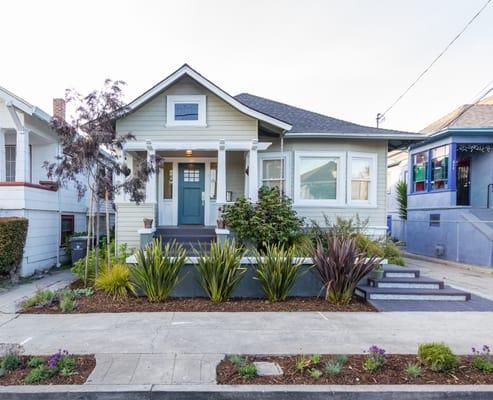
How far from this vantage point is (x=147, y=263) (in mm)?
6133

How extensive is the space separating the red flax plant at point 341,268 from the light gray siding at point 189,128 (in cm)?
453

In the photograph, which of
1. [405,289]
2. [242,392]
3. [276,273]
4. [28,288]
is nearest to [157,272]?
[276,273]

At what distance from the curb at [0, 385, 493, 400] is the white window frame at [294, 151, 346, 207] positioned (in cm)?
725

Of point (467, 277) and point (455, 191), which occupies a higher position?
point (455, 191)

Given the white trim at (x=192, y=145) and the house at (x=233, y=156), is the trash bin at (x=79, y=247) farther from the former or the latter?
the white trim at (x=192, y=145)

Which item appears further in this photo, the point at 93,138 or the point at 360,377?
the point at 93,138

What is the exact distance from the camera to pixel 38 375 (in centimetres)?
324

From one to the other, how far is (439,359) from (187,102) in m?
8.45

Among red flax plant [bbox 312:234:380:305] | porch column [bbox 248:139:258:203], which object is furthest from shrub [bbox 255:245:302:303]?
porch column [bbox 248:139:258:203]

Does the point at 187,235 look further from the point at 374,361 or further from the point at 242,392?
the point at 374,361

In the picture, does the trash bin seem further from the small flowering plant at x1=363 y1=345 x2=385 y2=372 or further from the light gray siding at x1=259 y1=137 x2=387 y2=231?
the small flowering plant at x1=363 y1=345 x2=385 y2=372

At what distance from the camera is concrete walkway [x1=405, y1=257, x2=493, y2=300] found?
784 cm

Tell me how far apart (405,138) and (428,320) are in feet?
21.4

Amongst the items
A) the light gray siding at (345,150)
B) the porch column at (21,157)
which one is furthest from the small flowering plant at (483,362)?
the porch column at (21,157)
